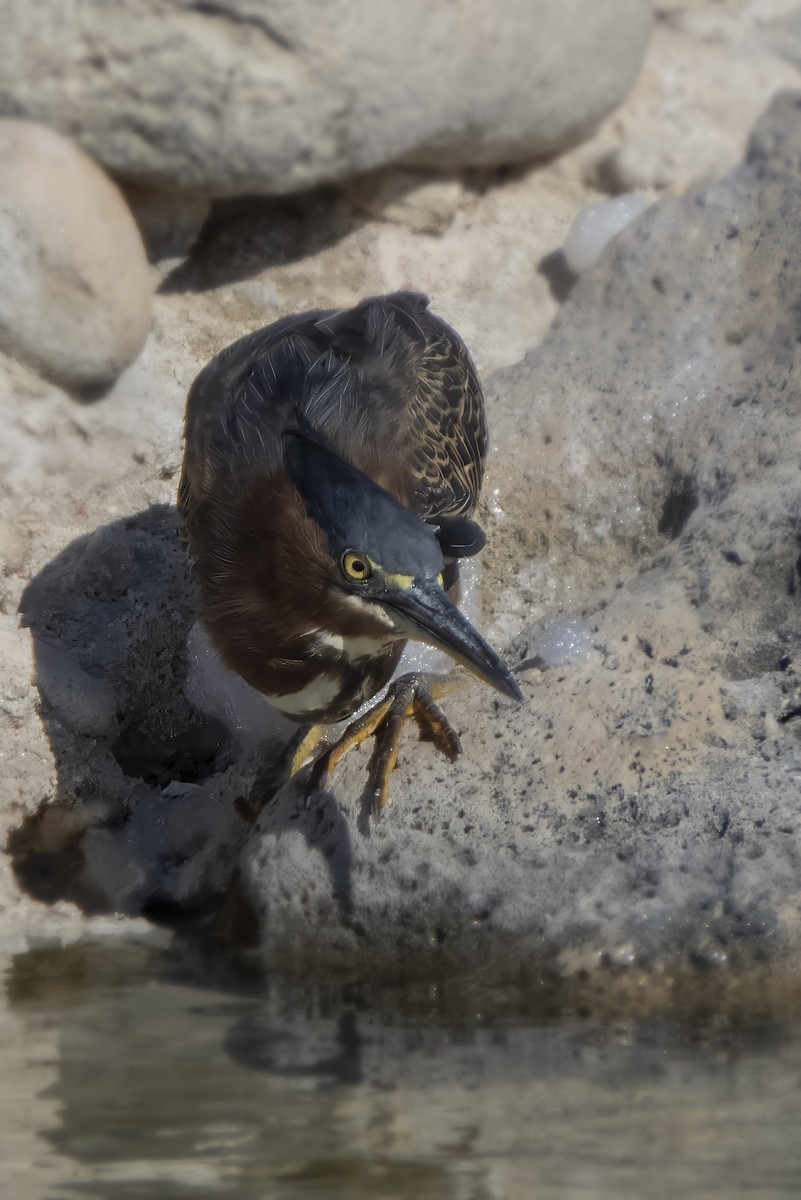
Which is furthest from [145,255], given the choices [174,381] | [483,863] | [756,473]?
[483,863]

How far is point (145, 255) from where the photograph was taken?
19.0 ft

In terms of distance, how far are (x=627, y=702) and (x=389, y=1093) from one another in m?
1.43

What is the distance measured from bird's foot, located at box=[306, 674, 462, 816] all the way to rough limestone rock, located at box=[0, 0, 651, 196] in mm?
2691

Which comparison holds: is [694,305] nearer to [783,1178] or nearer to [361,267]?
[361,267]

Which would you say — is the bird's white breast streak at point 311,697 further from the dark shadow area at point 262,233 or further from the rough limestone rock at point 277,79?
the dark shadow area at point 262,233

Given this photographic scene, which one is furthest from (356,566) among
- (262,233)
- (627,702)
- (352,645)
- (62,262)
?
(262,233)

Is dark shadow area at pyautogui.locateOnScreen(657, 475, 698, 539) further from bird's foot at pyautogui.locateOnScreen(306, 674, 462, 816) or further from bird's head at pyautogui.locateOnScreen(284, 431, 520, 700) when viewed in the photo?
bird's head at pyautogui.locateOnScreen(284, 431, 520, 700)

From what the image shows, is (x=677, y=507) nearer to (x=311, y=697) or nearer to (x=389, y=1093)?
(x=311, y=697)

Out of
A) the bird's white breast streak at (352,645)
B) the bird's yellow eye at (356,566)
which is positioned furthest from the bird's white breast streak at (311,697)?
the bird's yellow eye at (356,566)

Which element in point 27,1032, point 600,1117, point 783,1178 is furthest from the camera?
point 27,1032

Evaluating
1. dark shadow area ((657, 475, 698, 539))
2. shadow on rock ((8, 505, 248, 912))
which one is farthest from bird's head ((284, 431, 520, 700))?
dark shadow area ((657, 475, 698, 539))

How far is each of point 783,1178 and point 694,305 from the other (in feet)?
12.2

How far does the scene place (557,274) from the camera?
6.48m

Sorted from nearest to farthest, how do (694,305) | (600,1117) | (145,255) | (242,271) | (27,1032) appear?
(600,1117)
(27,1032)
(694,305)
(145,255)
(242,271)
